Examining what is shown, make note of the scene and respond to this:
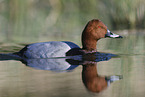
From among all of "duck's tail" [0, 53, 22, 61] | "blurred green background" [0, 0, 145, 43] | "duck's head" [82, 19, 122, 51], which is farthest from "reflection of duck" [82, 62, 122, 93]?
"blurred green background" [0, 0, 145, 43]

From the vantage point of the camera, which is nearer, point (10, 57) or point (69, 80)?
point (69, 80)

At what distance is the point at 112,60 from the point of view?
8219mm

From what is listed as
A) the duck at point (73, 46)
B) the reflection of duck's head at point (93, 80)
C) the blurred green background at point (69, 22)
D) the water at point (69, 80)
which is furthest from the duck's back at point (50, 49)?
the blurred green background at point (69, 22)

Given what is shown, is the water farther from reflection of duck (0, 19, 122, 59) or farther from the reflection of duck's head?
reflection of duck (0, 19, 122, 59)

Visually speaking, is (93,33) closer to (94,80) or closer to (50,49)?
(50,49)

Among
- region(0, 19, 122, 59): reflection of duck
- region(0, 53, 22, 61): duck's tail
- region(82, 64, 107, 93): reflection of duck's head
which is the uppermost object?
region(0, 19, 122, 59): reflection of duck

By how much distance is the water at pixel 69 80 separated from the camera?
4.96 metres

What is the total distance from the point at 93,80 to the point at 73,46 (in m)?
2.87

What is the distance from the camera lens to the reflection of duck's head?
17.7 feet

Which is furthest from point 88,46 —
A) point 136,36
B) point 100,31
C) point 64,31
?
point 64,31

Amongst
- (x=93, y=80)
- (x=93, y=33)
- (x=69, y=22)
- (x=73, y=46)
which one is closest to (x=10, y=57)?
(x=73, y=46)

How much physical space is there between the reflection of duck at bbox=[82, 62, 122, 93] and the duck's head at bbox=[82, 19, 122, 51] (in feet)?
6.45

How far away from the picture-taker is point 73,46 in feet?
28.3

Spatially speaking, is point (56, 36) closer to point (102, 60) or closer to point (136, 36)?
point (136, 36)
